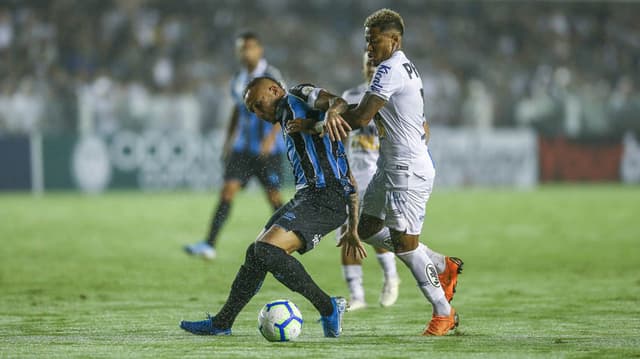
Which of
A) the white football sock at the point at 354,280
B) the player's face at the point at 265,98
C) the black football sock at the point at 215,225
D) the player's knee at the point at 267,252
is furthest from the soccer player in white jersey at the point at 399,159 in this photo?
the black football sock at the point at 215,225

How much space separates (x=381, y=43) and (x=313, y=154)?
836mm

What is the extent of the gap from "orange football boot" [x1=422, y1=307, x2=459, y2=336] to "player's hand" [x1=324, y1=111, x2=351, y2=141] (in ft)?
4.69

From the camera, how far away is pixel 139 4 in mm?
27172

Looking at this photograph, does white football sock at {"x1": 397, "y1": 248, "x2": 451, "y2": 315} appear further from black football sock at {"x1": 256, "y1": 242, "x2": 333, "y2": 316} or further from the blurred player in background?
the blurred player in background

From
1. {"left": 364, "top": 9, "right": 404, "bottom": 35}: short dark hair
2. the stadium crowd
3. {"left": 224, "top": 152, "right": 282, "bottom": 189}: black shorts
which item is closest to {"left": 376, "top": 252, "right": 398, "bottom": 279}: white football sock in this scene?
{"left": 364, "top": 9, "right": 404, "bottom": 35}: short dark hair

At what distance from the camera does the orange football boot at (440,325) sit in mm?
7152

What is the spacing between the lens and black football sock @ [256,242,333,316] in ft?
22.4

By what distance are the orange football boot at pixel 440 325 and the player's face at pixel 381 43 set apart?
171 centimetres

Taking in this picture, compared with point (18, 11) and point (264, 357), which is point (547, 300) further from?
point (18, 11)

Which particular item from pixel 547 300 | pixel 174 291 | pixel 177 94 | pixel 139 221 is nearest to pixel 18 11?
pixel 177 94

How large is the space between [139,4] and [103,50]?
1726 millimetres

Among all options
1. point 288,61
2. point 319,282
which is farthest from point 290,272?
point 288,61

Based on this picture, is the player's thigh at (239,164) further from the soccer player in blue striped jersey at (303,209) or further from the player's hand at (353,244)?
the player's hand at (353,244)

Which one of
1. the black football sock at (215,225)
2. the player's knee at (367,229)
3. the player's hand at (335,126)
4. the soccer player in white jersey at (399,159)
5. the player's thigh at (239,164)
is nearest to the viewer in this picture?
the player's hand at (335,126)
